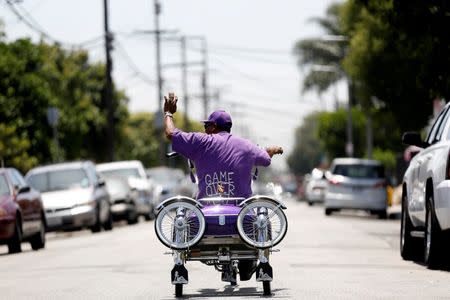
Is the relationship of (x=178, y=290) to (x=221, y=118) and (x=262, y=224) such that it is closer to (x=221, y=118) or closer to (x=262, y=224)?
(x=262, y=224)

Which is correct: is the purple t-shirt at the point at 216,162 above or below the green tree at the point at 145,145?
above

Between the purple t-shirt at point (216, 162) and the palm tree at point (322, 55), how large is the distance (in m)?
75.2

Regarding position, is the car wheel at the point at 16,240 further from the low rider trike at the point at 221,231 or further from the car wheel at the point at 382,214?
the car wheel at the point at 382,214

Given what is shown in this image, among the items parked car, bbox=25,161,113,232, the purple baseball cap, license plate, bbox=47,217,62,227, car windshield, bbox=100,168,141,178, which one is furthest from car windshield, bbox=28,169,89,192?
the purple baseball cap

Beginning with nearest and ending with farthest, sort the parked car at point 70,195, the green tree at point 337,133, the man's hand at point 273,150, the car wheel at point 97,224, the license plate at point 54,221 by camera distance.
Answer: the man's hand at point 273,150 < the license plate at point 54,221 < the parked car at point 70,195 < the car wheel at point 97,224 < the green tree at point 337,133

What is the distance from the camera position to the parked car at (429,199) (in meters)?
15.6

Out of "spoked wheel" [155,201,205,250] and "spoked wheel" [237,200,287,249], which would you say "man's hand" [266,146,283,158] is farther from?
"spoked wheel" [155,201,205,250]

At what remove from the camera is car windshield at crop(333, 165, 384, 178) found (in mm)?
40062

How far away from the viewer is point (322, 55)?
9225 centimetres

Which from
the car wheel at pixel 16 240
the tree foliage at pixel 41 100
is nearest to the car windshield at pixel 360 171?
the tree foliage at pixel 41 100

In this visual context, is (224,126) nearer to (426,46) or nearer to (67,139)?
(426,46)

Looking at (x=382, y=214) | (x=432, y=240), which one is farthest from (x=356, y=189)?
(x=432, y=240)

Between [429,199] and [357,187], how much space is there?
2315cm

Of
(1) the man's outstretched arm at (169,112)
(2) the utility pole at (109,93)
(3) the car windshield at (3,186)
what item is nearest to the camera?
(1) the man's outstretched arm at (169,112)
